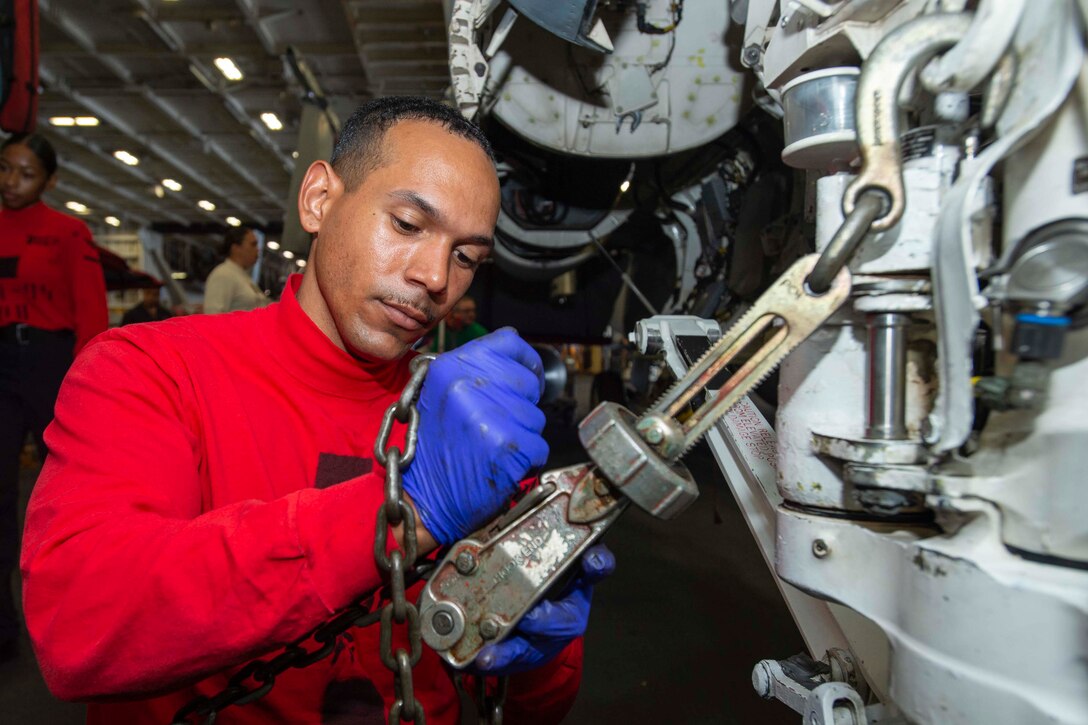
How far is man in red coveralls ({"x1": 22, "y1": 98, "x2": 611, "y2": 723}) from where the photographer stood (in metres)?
0.67

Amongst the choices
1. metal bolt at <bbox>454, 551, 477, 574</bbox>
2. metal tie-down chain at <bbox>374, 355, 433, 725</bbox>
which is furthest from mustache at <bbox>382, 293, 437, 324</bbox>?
metal bolt at <bbox>454, 551, 477, 574</bbox>

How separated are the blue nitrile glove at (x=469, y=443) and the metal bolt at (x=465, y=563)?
3 cm

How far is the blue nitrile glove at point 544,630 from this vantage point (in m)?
0.68

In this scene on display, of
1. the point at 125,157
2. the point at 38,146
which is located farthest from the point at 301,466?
the point at 125,157

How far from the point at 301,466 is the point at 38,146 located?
2.59m

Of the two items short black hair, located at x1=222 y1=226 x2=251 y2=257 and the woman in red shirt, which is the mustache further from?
short black hair, located at x1=222 y1=226 x2=251 y2=257

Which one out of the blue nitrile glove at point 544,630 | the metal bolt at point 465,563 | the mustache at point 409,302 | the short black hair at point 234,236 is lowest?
the blue nitrile glove at point 544,630

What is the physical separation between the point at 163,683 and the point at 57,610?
140 millimetres

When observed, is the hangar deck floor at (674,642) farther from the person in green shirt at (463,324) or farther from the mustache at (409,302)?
the person in green shirt at (463,324)

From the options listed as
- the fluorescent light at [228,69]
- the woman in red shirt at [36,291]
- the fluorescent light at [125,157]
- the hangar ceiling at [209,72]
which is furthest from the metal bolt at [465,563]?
the fluorescent light at [125,157]

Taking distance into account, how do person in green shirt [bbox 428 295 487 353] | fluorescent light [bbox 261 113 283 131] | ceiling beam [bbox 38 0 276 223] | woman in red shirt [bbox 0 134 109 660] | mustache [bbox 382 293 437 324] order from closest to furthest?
mustache [bbox 382 293 437 324] < woman in red shirt [bbox 0 134 109 660] < person in green shirt [bbox 428 295 487 353] < ceiling beam [bbox 38 0 276 223] < fluorescent light [bbox 261 113 283 131]

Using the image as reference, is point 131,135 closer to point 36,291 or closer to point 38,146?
point 38,146

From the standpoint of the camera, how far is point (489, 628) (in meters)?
0.64

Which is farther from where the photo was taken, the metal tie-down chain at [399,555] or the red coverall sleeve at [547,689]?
the red coverall sleeve at [547,689]
